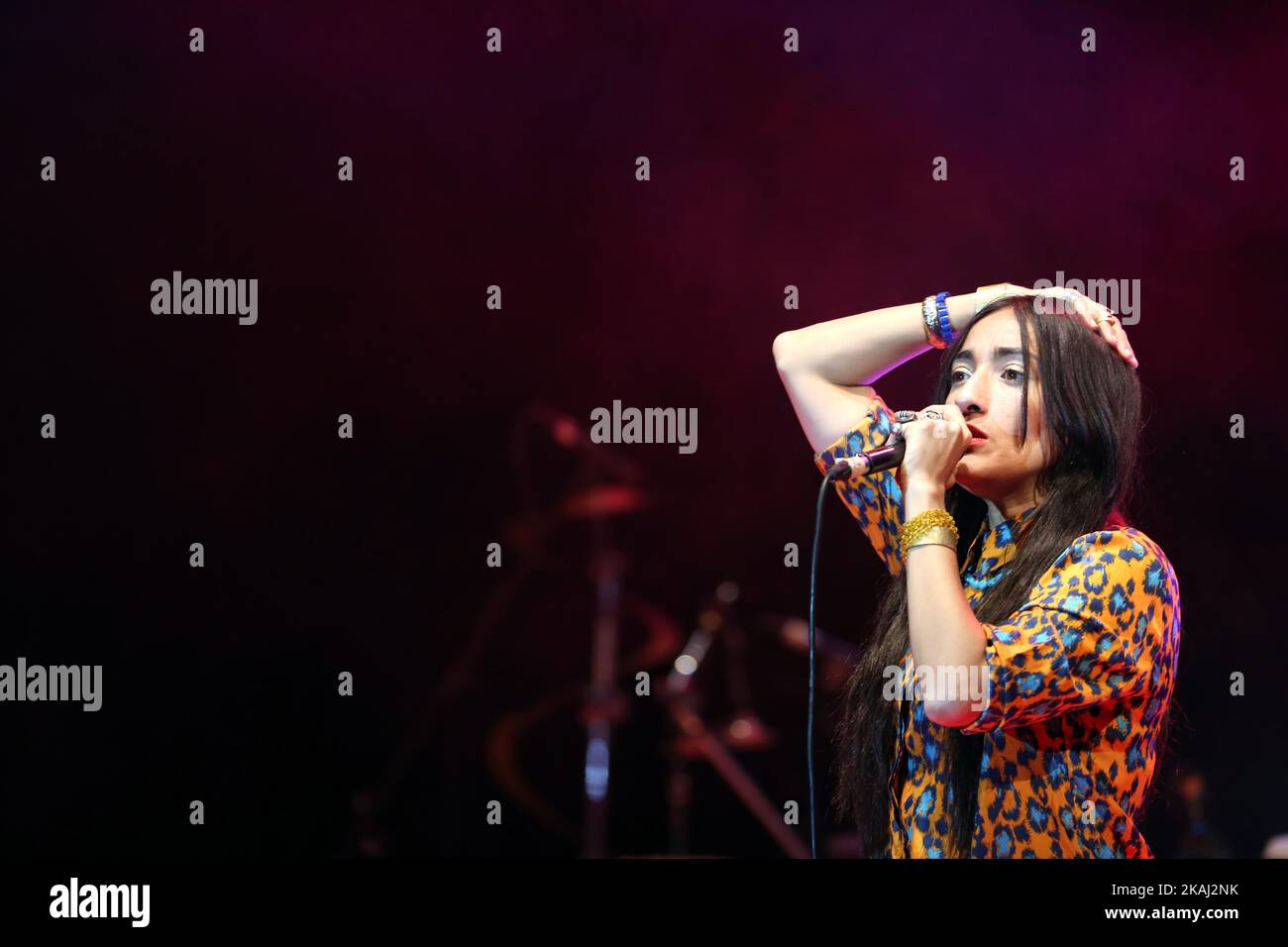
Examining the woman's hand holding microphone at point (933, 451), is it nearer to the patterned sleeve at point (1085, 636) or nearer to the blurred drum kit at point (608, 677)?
the patterned sleeve at point (1085, 636)

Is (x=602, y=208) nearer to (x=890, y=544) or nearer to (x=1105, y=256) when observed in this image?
(x=1105, y=256)

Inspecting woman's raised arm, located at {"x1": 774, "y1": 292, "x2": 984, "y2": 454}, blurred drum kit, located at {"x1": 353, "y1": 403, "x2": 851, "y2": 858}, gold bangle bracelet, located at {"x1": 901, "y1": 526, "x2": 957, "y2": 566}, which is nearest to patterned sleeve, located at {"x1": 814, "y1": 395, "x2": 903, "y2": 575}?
woman's raised arm, located at {"x1": 774, "y1": 292, "x2": 984, "y2": 454}

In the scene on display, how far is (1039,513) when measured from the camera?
188cm

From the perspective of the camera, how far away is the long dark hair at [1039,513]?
1834 millimetres

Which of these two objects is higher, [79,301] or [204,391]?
[79,301]

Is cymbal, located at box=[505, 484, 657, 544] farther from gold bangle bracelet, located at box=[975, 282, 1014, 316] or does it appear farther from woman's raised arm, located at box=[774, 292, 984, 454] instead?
gold bangle bracelet, located at box=[975, 282, 1014, 316]

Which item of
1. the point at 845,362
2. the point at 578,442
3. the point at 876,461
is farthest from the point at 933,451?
the point at 578,442

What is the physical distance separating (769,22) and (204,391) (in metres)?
1.55

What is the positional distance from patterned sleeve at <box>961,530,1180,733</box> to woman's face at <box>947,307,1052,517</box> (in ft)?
0.49

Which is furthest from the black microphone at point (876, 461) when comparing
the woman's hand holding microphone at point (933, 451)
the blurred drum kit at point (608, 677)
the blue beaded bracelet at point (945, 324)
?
the blurred drum kit at point (608, 677)

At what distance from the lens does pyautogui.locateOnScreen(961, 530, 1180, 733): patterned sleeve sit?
5.56 feet

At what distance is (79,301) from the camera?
3.07 m

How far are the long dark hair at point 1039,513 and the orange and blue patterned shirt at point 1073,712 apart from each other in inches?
1.0
